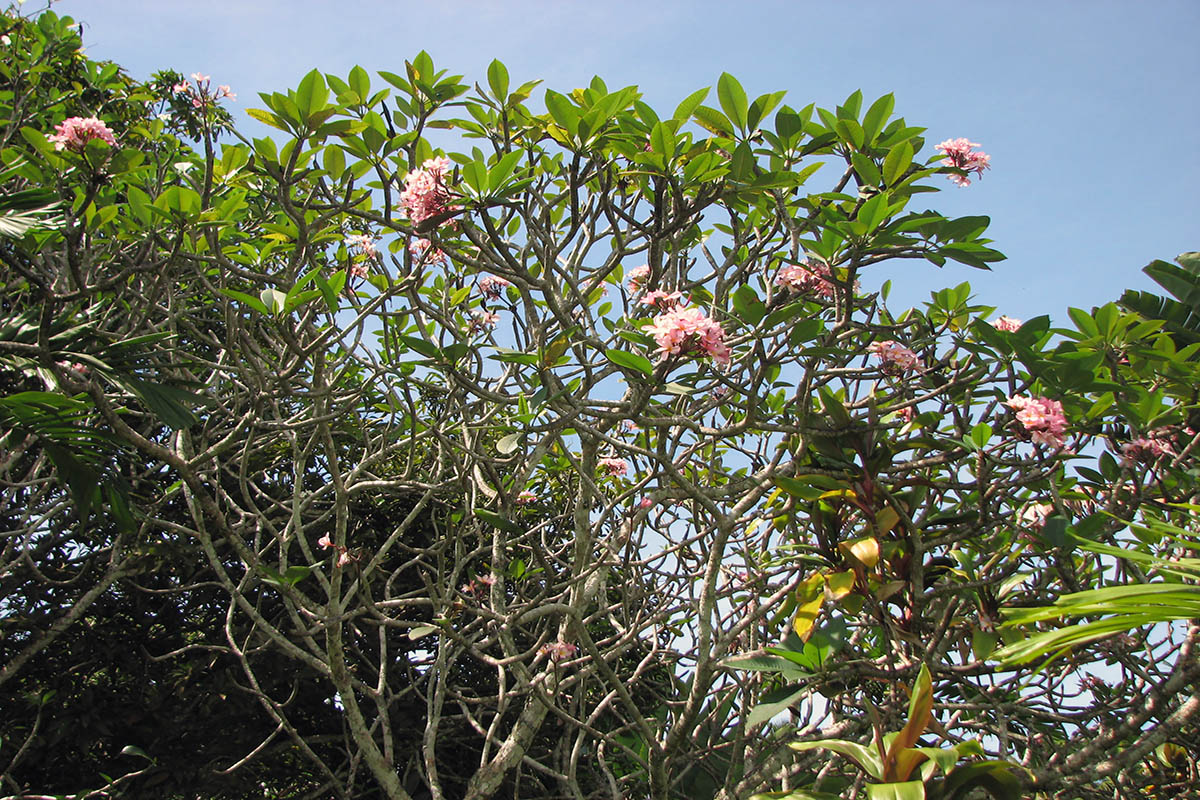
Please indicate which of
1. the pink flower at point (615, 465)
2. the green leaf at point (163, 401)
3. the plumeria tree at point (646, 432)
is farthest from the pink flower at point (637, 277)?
the green leaf at point (163, 401)

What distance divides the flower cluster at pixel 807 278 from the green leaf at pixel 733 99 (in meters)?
0.45

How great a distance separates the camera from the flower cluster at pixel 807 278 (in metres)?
2.42

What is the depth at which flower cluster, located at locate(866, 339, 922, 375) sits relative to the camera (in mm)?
2496

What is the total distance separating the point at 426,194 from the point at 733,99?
959 mm

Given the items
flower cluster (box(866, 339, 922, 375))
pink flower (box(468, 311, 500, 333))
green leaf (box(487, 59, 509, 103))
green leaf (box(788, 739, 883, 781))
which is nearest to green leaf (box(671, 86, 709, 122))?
green leaf (box(487, 59, 509, 103))

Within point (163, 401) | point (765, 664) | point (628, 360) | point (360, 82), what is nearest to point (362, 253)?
point (360, 82)

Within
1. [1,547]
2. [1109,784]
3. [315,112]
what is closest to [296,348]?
[315,112]

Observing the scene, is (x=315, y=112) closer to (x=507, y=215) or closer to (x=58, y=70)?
(x=507, y=215)

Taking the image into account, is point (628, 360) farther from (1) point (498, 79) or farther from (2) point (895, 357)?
(1) point (498, 79)

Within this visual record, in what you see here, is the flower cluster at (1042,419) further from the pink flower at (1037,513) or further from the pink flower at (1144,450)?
the pink flower at (1037,513)

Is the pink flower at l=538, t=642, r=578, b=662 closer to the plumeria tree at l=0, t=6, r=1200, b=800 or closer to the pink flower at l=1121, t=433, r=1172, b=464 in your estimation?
the plumeria tree at l=0, t=6, r=1200, b=800

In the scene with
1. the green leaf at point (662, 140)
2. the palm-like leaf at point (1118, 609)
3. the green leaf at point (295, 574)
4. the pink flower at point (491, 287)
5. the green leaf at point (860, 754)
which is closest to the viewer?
the palm-like leaf at point (1118, 609)

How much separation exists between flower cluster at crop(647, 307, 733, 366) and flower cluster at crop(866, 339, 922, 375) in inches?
30.0

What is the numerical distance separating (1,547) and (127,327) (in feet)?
4.11
